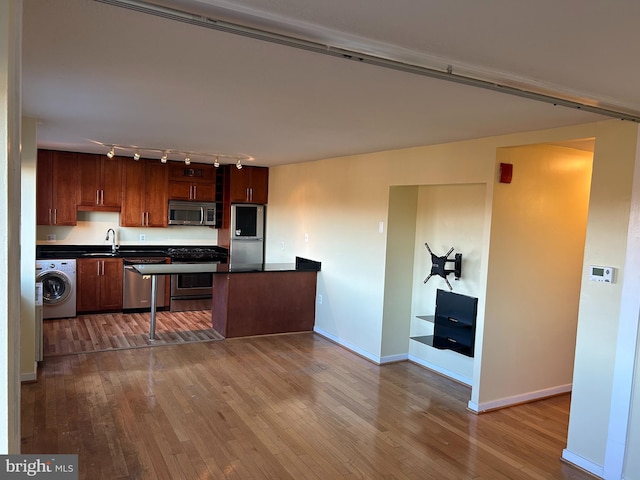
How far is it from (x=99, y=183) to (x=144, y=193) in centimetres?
62

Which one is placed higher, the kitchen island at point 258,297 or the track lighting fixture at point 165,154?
the track lighting fixture at point 165,154

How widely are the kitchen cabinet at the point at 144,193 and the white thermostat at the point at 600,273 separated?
5.84 meters

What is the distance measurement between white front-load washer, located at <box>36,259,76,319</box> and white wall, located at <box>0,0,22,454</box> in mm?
5704

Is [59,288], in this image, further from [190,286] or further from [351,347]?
[351,347]

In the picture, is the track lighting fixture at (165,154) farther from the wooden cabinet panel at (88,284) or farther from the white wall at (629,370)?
the white wall at (629,370)

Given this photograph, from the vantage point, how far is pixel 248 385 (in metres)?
4.25

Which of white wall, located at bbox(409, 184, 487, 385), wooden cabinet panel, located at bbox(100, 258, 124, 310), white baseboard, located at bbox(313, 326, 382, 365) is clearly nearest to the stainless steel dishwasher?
wooden cabinet panel, located at bbox(100, 258, 124, 310)

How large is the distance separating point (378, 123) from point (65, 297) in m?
5.09

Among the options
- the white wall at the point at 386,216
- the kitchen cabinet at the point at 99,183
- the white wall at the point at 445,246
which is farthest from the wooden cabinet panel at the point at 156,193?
the white wall at the point at 445,246

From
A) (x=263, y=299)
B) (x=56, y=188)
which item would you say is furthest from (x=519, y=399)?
(x=56, y=188)

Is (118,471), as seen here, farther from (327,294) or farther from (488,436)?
(327,294)

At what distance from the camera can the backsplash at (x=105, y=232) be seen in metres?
6.76

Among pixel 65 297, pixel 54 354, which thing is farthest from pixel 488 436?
pixel 65 297

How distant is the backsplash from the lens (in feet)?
22.2
